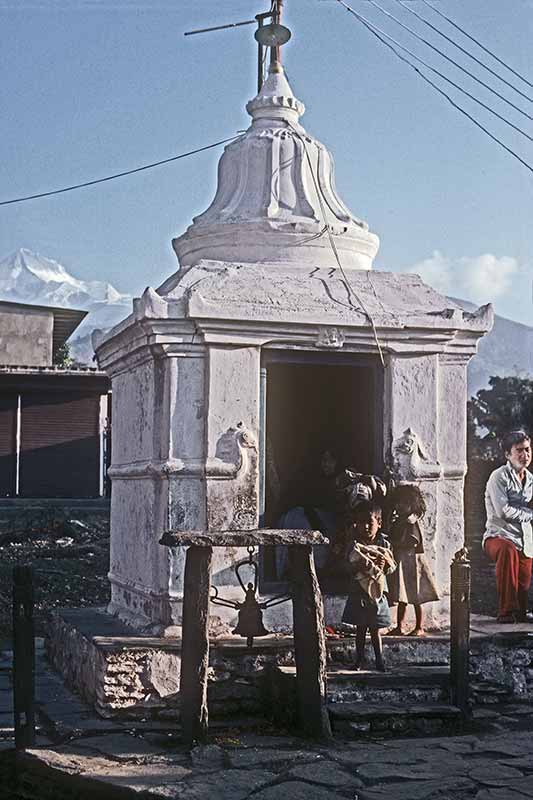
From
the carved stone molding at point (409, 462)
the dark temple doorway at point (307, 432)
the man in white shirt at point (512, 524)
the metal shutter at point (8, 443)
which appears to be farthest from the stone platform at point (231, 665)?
the metal shutter at point (8, 443)

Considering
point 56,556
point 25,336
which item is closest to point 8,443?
point 25,336

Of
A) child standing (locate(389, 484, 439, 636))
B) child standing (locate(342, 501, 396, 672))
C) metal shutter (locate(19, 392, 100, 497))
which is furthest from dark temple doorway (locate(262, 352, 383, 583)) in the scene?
metal shutter (locate(19, 392, 100, 497))

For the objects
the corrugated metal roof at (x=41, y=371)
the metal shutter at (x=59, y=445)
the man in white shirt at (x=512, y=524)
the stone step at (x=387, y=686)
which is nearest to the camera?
the stone step at (x=387, y=686)

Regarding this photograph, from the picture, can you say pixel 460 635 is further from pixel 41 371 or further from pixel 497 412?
pixel 497 412

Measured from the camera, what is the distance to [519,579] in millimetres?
9383

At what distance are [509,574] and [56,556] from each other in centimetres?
1062

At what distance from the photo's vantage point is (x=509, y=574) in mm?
9320

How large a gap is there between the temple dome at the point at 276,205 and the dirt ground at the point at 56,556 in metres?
5.50

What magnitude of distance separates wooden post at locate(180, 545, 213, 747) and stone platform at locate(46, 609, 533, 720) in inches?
27.9

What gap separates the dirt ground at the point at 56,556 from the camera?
14633mm

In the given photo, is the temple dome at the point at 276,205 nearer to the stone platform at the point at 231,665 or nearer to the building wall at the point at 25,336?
the stone platform at the point at 231,665

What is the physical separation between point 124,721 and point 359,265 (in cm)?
427

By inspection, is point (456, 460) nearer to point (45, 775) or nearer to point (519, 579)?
point (519, 579)

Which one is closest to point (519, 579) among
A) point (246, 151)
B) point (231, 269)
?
point (231, 269)
